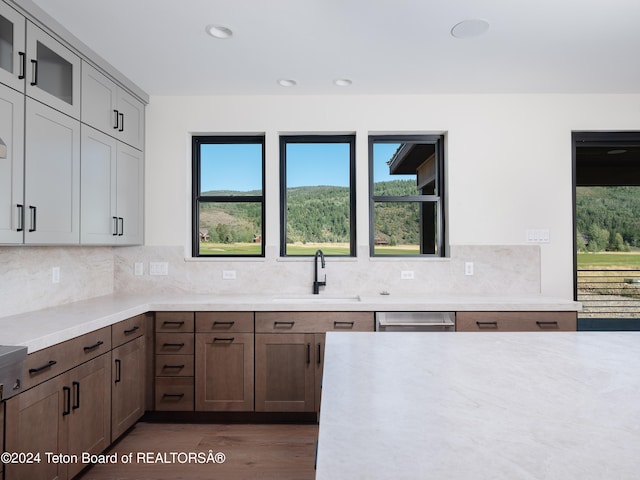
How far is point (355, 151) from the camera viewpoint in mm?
3545

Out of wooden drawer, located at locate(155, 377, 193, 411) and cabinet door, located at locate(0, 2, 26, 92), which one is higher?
cabinet door, located at locate(0, 2, 26, 92)

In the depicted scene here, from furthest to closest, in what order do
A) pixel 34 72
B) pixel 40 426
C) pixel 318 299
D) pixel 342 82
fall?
pixel 318 299, pixel 342 82, pixel 34 72, pixel 40 426

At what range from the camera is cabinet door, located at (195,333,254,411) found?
2.86m

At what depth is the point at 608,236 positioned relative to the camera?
347 centimetres

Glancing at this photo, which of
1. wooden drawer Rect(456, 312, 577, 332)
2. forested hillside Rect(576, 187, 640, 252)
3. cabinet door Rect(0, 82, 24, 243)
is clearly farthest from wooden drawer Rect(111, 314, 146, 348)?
forested hillside Rect(576, 187, 640, 252)

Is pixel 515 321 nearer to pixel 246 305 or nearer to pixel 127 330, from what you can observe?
pixel 246 305

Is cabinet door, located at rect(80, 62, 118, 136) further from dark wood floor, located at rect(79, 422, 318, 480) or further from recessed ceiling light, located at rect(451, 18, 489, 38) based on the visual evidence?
recessed ceiling light, located at rect(451, 18, 489, 38)

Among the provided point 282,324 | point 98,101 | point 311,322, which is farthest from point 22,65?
point 311,322

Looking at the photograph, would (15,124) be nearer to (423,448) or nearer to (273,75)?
(273,75)

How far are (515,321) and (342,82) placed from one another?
2.25m

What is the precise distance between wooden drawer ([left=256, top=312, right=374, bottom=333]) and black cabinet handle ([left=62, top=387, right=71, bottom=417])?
1.20m

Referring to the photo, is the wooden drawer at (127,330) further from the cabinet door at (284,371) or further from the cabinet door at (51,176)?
the cabinet door at (284,371)

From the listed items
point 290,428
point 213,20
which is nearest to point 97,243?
point 213,20

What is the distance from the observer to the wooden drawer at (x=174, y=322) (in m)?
2.88
